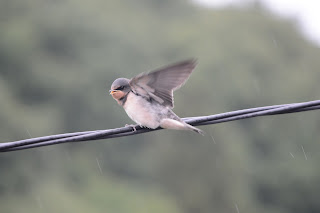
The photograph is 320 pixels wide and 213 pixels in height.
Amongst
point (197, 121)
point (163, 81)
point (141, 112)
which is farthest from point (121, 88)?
point (197, 121)

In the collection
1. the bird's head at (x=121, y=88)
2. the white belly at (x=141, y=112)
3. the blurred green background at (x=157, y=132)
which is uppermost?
the bird's head at (x=121, y=88)

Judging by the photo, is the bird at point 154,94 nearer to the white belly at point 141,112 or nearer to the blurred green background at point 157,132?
the white belly at point 141,112

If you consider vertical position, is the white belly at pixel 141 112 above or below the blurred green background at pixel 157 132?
above

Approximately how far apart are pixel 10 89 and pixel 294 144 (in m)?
21.7

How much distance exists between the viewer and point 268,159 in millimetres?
35031

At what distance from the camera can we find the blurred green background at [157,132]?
103ft

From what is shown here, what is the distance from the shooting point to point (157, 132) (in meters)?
31.7

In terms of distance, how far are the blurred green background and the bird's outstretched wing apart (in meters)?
25.2

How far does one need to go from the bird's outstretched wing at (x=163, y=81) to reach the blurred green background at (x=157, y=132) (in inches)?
991

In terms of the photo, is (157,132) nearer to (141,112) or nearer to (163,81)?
(141,112)

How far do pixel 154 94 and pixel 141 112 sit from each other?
0.20m

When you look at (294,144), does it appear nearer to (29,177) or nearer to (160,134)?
(160,134)

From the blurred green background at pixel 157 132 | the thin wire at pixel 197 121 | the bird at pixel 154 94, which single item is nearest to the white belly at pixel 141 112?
the bird at pixel 154 94

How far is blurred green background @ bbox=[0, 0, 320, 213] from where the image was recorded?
31.4 metres
